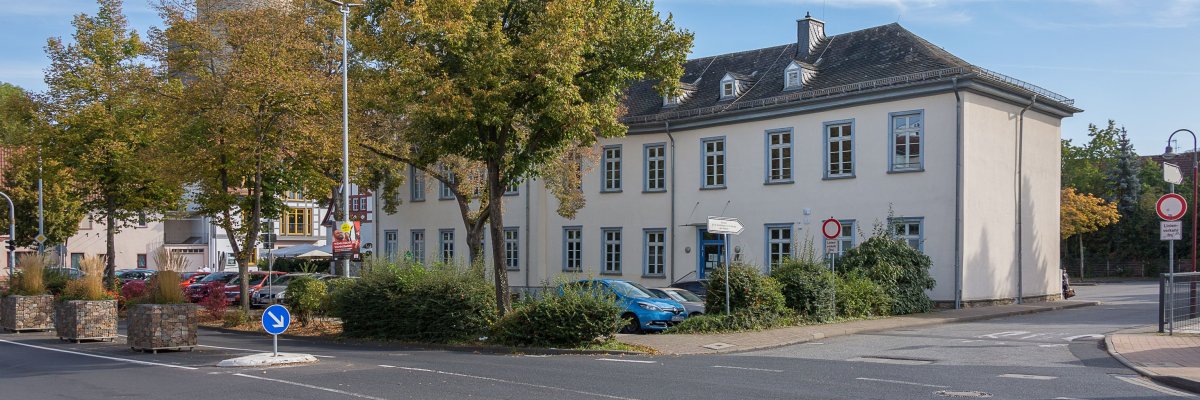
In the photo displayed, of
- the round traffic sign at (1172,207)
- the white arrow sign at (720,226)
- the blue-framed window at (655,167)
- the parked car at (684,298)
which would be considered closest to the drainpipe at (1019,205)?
the blue-framed window at (655,167)

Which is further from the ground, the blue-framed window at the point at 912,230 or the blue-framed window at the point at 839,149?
the blue-framed window at the point at 839,149

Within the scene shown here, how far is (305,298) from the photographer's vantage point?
77.1ft

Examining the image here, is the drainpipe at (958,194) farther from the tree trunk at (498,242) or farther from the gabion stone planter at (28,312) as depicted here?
the gabion stone planter at (28,312)

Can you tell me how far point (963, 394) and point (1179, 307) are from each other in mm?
10265

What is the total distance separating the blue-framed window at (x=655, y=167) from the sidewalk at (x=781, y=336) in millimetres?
11208

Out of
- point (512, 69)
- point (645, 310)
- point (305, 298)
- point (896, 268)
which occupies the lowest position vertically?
point (645, 310)

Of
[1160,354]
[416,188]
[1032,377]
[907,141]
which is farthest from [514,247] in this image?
[1032,377]

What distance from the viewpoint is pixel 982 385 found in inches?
488

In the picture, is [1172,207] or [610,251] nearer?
[1172,207]

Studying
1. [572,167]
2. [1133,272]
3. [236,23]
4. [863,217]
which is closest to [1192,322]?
[863,217]

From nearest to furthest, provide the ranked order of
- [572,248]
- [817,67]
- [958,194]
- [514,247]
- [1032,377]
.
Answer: [1032,377]
[958,194]
[817,67]
[572,248]
[514,247]

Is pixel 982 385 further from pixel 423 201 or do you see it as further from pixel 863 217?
pixel 423 201

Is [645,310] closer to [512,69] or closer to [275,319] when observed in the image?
[512,69]

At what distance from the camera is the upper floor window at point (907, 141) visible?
28.7m
